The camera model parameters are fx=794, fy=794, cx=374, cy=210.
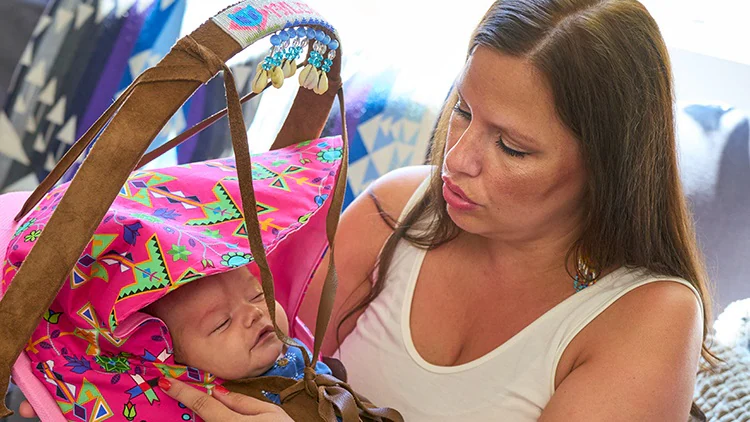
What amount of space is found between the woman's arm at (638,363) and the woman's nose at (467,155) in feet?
0.95

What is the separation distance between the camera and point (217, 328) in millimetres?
994

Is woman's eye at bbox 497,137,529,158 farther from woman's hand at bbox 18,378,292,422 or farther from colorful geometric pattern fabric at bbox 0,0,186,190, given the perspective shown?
colorful geometric pattern fabric at bbox 0,0,186,190

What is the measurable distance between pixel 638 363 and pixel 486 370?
22 cm

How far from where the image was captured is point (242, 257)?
0.96 metres

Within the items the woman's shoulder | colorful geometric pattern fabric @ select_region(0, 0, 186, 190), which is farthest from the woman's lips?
colorful geometric pattern fabric @ select_region(0, 0, 186, 190)

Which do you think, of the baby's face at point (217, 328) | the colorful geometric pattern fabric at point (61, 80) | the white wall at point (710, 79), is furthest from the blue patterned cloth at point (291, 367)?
the white wall at point (710, 79)

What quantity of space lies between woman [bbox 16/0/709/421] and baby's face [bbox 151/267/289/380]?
42mm

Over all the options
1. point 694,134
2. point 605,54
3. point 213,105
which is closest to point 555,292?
point 605,54

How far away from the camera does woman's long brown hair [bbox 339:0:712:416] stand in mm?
1019

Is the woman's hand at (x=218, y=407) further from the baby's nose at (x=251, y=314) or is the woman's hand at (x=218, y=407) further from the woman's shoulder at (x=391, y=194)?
the woman's shoulder at (x=391, y=194)

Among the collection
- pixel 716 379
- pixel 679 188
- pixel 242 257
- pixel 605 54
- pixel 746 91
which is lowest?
pixel 716 379

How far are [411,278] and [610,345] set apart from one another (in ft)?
1.12

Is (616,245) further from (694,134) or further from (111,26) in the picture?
(111,26)

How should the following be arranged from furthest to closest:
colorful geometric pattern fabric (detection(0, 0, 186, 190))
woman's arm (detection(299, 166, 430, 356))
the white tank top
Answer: colorful geometric pattern fabric (detection(0, 0, 186, 190))
woman's arm (detection(299, 166, 430, 356))
the white tank top
